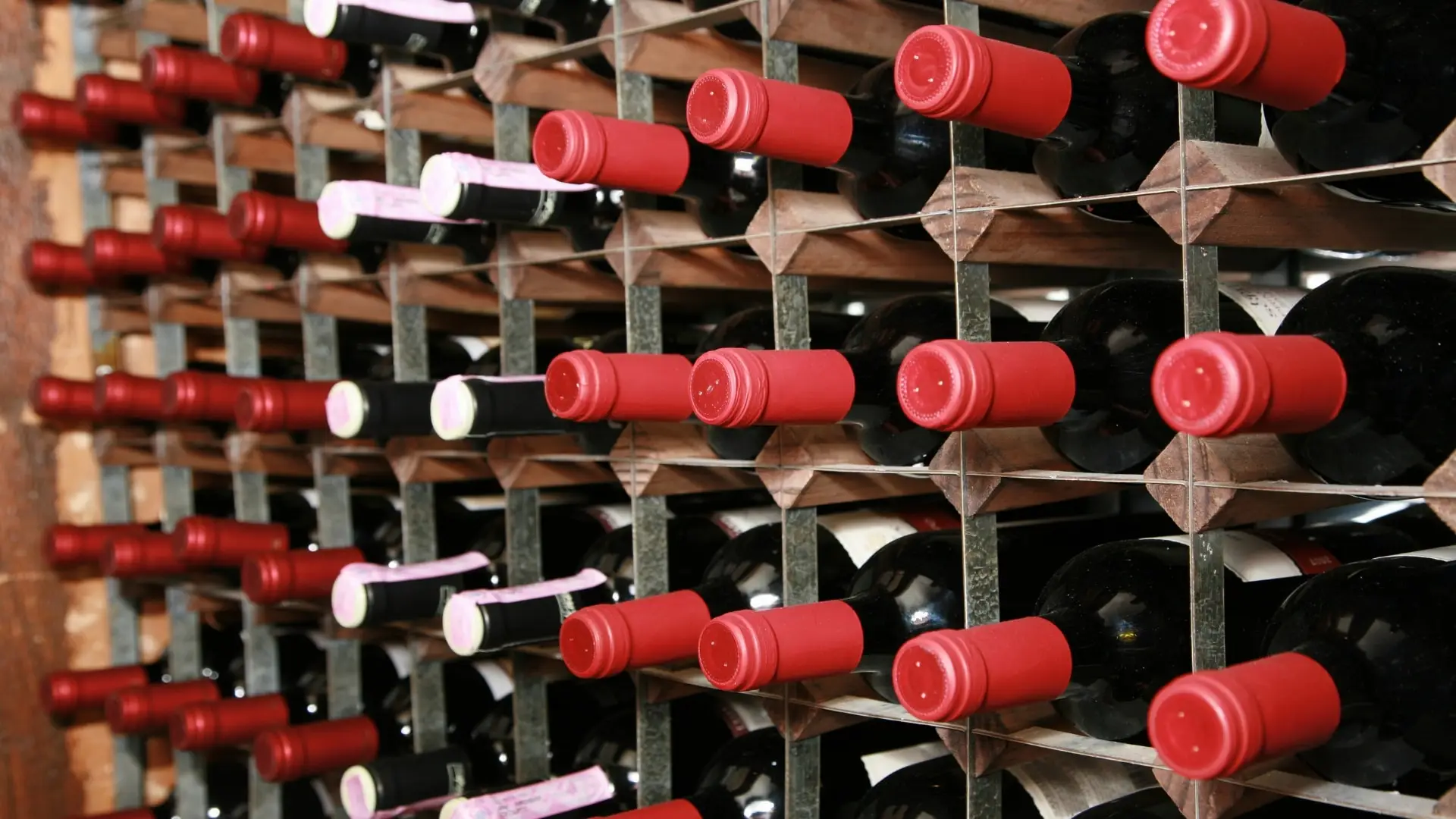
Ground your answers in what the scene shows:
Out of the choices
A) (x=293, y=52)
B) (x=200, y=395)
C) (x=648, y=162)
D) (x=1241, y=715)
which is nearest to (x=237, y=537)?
(x=200, y=395)

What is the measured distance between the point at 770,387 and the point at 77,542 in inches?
43.4

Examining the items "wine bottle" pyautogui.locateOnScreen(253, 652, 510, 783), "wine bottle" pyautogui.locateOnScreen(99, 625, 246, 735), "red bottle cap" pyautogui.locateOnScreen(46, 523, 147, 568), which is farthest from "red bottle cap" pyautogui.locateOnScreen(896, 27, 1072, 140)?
"red bottle cap" pyautogui.locateOnScreen(46, 523, 147, 568)

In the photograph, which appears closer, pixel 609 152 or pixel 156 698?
pixel 609 152

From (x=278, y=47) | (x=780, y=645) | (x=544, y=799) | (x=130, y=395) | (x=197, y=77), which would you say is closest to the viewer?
(x=780, y=645)

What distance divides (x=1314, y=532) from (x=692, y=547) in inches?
19.9

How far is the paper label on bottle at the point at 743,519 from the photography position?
41.3 inches

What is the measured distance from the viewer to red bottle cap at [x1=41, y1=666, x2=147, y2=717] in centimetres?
151

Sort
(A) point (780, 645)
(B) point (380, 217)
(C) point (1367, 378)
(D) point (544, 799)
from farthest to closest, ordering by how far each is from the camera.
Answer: (B) point (380, 217), (D) point (544, 799), (A) point (780, 645), (C) point (1367, 378)

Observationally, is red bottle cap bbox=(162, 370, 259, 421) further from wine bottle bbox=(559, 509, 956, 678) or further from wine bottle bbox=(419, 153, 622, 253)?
wine bottle bbox=(559, 509, 956, 678)

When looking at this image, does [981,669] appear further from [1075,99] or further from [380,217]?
[380,217]

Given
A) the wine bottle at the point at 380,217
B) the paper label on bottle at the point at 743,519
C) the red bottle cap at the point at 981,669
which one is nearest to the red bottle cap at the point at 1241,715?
the red bottle cap at the point at 981,669

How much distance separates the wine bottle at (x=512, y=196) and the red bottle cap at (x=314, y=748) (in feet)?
1.61

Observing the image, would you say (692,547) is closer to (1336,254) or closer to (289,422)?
(289,422)

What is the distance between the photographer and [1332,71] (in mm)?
641
